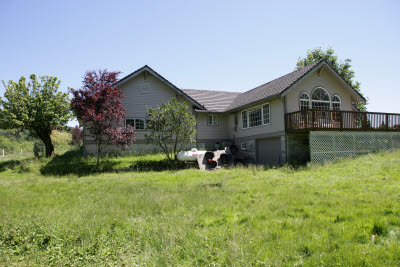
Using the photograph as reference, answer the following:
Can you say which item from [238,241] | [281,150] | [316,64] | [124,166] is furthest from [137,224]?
[316,64]

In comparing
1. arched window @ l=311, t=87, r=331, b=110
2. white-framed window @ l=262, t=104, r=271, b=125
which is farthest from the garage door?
arched window @ l=311, t=87, r=331, b=110

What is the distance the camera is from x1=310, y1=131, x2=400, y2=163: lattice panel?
15703 millimetres

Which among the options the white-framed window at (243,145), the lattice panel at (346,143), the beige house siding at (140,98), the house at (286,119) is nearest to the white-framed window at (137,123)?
the house at (286,119)

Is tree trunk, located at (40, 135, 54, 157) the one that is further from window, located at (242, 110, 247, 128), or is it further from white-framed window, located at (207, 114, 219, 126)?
window, located at (242, 110, 247, 128)

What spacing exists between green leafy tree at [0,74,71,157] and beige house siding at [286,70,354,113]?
16889 millimetres

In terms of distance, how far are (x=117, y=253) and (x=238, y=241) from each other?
6.16 feet

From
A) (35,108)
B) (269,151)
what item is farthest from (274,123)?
(35,108)

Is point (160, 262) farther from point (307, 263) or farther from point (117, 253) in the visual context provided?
point (307, 263)

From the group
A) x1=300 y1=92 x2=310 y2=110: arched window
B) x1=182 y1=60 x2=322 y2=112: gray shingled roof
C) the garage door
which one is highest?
x1=182 y1=60 x2=322 y2=112: gray shingled roof

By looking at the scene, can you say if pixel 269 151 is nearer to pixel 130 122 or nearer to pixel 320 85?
pixel 320 85

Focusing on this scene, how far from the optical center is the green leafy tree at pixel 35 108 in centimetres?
1911

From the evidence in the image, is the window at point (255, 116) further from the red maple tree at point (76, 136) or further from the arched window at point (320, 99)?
the red maple tree at point (76, 136)

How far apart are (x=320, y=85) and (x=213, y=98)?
361 inches

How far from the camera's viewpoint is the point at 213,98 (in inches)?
958
